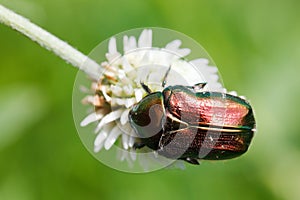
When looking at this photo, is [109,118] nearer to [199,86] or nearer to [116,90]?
[116,90]

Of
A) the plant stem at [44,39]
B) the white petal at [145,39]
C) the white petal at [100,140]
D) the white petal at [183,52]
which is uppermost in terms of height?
the white petal at [145,39]

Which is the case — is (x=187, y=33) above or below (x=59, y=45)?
above

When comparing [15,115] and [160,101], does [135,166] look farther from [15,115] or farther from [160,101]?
[15,115]

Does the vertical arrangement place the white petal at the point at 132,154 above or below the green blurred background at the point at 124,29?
below

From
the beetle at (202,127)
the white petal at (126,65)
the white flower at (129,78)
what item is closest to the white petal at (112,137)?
the white flower at (129,78)

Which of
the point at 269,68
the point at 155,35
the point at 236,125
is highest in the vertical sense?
the point at 269,68

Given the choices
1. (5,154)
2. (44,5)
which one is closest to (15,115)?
(5,154)

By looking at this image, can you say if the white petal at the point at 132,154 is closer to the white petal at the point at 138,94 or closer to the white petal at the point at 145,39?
the white petal at the point at 138,94
